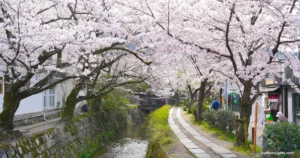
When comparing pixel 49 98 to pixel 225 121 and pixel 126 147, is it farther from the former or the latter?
pixel 225 121

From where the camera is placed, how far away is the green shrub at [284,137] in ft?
22.4

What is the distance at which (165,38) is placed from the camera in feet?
30.3

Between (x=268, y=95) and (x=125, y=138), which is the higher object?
(x=268, y=95)

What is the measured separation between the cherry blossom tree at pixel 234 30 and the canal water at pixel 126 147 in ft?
23.6

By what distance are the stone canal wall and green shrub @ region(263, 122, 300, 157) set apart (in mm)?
6272

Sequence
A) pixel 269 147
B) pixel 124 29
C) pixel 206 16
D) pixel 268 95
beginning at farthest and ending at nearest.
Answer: pixel 268 95 → pixel 124 29 → pixel 206 16 → pixel 269 147

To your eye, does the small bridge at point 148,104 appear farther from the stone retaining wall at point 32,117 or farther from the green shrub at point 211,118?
the green shrub at point 211,118

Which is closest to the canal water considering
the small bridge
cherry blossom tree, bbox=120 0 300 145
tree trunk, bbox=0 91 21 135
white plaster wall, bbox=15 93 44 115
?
white plaster wall, bbox=15 93 44 115

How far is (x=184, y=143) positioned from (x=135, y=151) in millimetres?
5747

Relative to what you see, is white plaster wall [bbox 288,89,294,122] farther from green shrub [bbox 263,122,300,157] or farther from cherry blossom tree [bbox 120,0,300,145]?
green shrub [bbox 263,122,300,157]

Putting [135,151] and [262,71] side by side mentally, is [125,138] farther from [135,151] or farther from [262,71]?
[262,71]

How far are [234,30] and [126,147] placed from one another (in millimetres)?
10622

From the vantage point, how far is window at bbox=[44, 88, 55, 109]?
19.4 metres

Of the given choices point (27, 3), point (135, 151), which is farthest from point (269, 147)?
point (135, 151)
